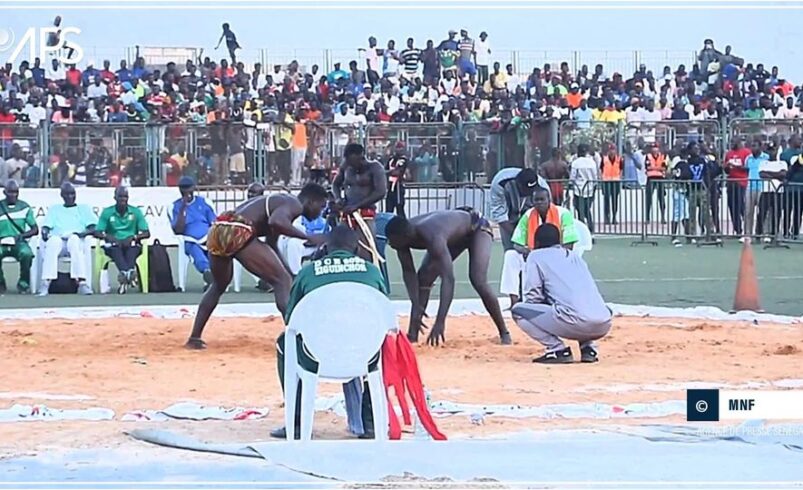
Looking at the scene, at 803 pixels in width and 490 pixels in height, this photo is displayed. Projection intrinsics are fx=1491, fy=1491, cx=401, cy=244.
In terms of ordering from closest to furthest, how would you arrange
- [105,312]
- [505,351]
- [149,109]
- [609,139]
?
[505,351]
[105,312]
[609,139]
[149,109]

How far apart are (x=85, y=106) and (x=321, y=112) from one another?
14.7 ft

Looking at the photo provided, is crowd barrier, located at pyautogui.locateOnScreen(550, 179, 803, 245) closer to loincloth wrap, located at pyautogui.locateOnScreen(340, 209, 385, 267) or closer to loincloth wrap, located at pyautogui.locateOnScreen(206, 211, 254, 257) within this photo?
loincloth wrap, located at pyautogui.locateOnScreen(340, 209, 385, 267)

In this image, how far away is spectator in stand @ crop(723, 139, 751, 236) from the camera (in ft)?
78.6

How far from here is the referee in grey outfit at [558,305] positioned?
11.5 meters

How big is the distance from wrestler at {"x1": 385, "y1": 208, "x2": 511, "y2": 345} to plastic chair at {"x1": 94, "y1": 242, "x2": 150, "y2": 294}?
561cm

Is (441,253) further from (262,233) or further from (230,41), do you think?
(230,41)

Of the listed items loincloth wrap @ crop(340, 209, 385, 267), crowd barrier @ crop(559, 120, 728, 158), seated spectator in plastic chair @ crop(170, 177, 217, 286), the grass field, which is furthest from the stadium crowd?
loincloth wrap @ crop(340, 209, 385, 267)

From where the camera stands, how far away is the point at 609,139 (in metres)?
26.3

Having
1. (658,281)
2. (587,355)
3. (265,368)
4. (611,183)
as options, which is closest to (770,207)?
(611,183)

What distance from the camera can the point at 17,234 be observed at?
18062mm

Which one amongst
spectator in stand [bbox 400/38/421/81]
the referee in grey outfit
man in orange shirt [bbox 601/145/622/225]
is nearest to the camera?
the referee in grey outfit
